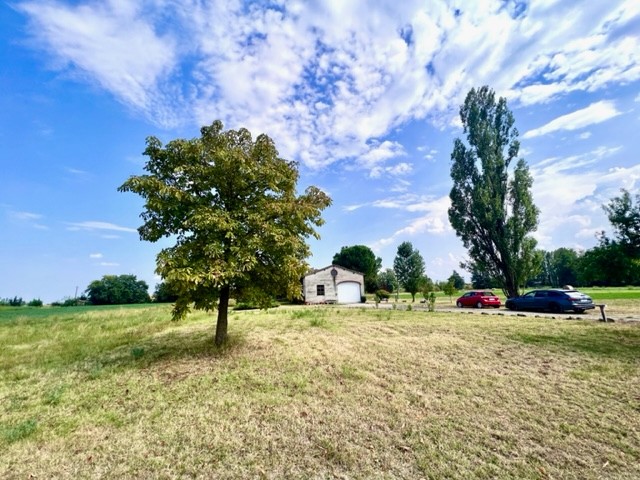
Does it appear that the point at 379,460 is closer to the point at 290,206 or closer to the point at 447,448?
the point at 447,448

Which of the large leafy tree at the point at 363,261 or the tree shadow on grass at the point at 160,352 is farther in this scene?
the large leafy tree at the point at 363,261

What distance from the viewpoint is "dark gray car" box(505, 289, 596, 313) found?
602 inches

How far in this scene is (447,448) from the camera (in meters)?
3.52

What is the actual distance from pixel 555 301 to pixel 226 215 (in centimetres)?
1759

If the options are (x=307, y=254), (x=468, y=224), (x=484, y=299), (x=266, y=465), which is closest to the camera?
(x=266, y=465)

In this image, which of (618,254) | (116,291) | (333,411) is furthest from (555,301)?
(116,291)

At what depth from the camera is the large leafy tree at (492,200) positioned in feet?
67.4

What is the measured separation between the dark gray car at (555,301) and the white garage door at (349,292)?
53.0ft

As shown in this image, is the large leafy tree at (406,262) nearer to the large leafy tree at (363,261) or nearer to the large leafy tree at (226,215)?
the large leafy tree at (363,261)

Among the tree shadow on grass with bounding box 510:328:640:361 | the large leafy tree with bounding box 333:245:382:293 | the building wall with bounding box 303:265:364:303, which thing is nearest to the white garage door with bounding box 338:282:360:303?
the building wall with bounding box 303:265:364:303

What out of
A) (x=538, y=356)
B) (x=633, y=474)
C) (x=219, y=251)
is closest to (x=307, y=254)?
(x=219, y=251)

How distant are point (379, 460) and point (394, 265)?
5264cm

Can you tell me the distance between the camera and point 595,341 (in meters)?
8.18

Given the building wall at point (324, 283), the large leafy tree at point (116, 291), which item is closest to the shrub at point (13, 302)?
the large leafy tree at point (116, 291)
